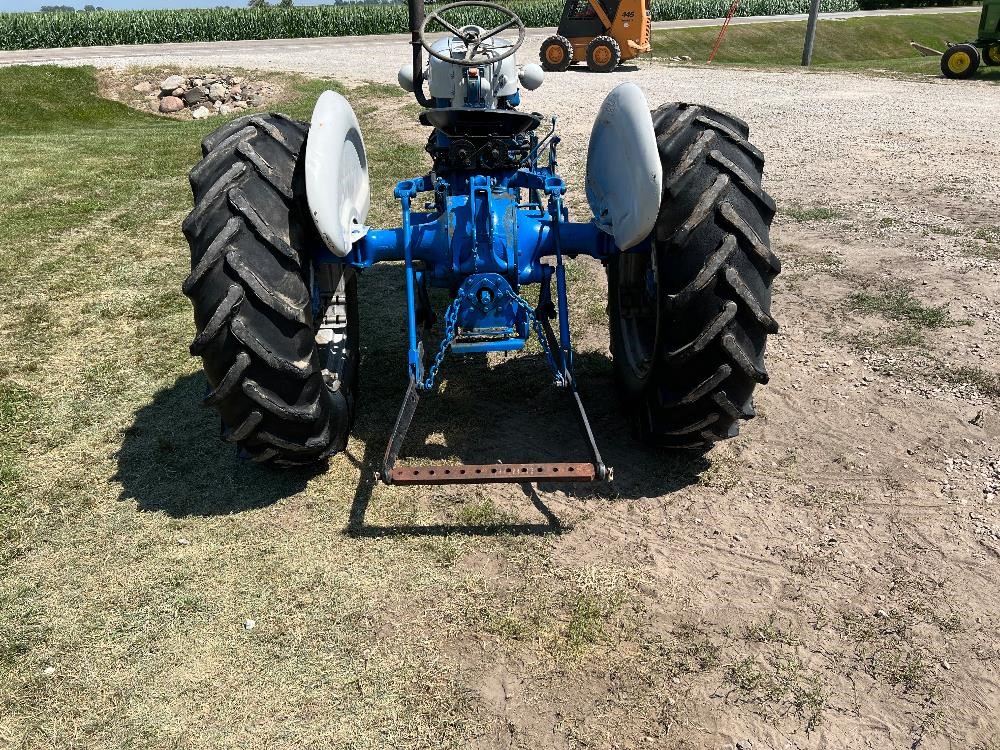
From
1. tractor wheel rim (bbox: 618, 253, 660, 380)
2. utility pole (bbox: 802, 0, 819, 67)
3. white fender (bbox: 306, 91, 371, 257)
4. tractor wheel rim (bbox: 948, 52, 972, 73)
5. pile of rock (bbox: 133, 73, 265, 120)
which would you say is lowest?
tractor wheel rim (bbox: 618, 253, 660, 380)

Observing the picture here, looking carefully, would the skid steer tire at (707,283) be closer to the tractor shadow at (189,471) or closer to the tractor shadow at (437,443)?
the tractor shadow at (437,443)

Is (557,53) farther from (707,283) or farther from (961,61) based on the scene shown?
(707,283)

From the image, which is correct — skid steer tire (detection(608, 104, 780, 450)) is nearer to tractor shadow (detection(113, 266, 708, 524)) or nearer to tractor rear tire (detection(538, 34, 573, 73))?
tractor shadow (detection(113, 266, 708, 524))

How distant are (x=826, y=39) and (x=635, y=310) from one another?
32.9 metres

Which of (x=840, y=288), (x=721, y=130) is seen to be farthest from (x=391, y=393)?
(x=840, y=288)

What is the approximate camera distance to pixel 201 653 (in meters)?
2.65

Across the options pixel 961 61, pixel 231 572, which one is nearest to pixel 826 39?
pixel 961 61

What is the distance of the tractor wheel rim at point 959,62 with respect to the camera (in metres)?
16.8

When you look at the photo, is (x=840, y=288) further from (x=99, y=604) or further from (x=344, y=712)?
(x=99, y=604)

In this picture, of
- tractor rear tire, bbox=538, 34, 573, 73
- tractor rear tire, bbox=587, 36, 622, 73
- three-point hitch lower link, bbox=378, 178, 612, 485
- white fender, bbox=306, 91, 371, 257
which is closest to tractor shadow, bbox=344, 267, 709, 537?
three-point hitch lower link, bbox=378, 178, 612, 485

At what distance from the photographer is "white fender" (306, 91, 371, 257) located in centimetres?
313

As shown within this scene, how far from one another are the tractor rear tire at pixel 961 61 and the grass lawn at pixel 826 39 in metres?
10.3

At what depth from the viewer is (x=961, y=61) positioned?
55.3ft

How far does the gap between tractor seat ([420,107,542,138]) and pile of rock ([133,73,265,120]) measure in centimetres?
1333
